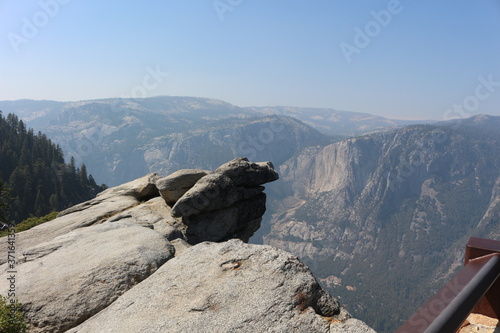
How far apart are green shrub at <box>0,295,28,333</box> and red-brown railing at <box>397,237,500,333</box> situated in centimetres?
1054

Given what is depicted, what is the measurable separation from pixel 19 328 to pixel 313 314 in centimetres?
846

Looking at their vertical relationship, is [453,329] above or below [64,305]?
above

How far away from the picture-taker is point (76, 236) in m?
16.1

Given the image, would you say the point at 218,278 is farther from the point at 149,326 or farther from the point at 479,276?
the point at 479,276

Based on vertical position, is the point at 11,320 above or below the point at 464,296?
below

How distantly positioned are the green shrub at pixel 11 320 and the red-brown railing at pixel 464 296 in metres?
10.5

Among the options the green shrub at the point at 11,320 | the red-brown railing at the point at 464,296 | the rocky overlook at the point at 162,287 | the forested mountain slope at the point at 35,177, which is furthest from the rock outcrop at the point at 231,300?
the forested mountain slope at the point at 35,177

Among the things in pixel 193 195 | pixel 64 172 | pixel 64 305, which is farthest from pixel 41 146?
pixel 64 305

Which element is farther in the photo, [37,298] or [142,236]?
[142,236]

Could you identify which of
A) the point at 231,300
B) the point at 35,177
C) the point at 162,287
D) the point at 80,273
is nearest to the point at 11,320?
the point at 80,273

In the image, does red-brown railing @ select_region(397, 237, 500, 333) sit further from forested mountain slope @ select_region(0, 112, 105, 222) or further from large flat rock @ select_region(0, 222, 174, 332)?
forested mountain slope @ select_region(0, 112, 105, 222)

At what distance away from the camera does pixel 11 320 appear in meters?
8.96

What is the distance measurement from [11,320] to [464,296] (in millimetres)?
11215

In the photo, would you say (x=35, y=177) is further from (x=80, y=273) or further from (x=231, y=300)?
(x=231, y=300)
